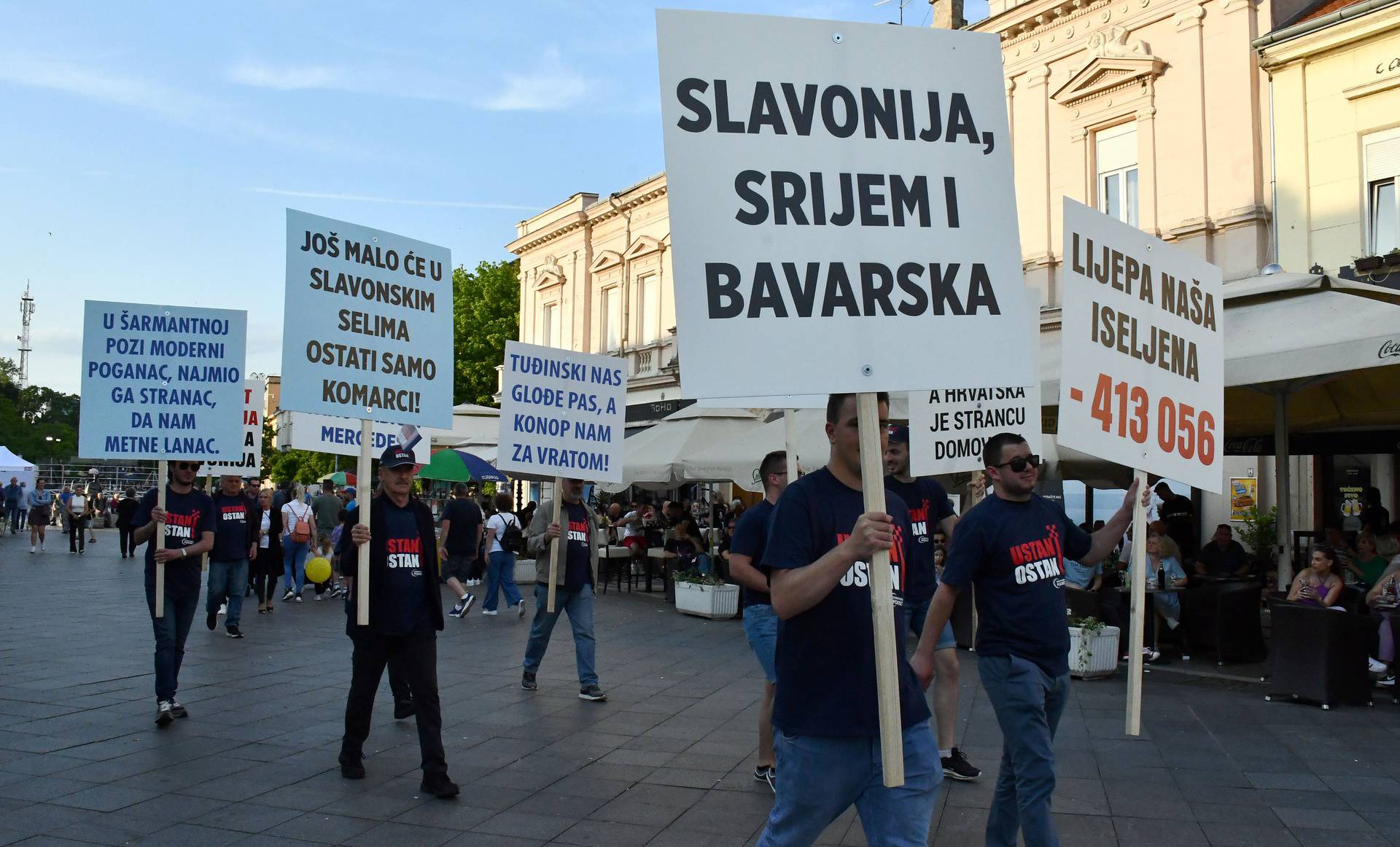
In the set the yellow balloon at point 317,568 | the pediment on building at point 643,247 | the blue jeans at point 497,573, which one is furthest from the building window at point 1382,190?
the pediment on building at point 643,247

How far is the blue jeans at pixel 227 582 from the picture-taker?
12.0 metres

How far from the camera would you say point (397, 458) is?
6516 mm

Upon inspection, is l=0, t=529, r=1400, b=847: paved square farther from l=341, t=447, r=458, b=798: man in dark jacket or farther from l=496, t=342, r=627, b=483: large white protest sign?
l=496, t=342, r=627, b=483: large white protest sign

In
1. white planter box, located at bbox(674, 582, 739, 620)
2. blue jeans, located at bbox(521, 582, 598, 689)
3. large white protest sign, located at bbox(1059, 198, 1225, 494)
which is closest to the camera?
large white protest sign, located at bbox(1059, 198, 1225, 494)

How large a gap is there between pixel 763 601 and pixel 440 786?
199cm

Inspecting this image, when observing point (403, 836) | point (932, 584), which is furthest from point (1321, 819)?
point (403, 836)

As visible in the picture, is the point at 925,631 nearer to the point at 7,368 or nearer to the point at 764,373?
the point at 764,373

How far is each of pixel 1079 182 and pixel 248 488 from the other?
52.2 ft

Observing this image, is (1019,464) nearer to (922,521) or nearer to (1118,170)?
(922,521)

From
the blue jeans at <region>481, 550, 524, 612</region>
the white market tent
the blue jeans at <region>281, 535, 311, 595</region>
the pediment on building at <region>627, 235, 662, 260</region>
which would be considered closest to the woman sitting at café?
the blue jeans at <region>481, 550, 524, 612</region>

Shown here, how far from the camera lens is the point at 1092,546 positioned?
16.2 feet

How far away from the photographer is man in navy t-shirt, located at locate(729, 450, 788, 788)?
535 centimetres

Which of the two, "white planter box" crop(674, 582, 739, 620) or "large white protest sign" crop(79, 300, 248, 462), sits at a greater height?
"large white protest sign" crop(79, 300, 248, 462)

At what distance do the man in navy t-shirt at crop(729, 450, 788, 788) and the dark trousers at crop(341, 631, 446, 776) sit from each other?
1767 millimetres
